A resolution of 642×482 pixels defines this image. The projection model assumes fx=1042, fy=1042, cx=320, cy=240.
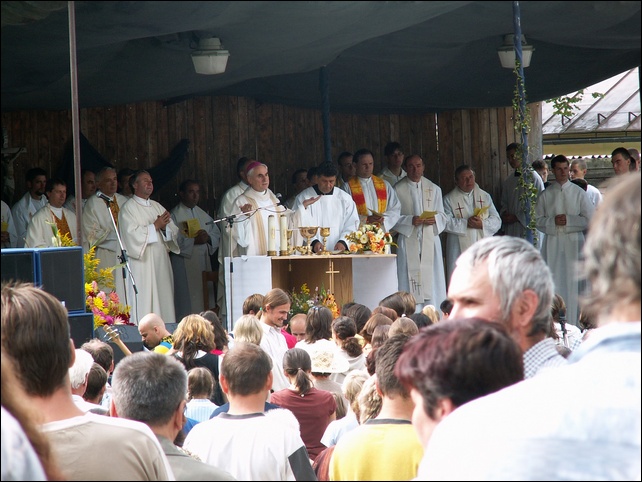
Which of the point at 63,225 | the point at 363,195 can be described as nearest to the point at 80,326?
the point at 63,225

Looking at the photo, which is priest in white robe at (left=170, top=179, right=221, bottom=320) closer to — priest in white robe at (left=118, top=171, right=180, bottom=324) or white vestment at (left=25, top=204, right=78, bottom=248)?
priest in white robe at (left=118, top=171, right=180, bottom=324)

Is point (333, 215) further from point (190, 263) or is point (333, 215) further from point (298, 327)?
point (298, 327)

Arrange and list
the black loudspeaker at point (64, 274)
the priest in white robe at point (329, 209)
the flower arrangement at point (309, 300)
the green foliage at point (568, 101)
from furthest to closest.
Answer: the priest in white robe at point (329, 209)
the green foliage at point (568, 101)
the flower arrangement at point (309, 300)
the black loudspeaker at point (64, 274)

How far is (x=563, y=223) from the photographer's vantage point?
1154 centimetres

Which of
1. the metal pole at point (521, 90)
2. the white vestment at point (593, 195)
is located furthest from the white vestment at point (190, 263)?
the metal pole at point (521, 90)

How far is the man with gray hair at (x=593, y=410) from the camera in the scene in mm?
1669

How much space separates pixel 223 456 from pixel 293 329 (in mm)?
4175

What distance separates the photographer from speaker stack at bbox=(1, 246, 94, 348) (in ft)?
17.1

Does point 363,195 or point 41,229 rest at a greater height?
point 363,195

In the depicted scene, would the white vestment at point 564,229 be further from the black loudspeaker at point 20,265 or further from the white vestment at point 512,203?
the black loudspeaker at point 20,265

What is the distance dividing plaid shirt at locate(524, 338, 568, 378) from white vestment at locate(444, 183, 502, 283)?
9.77 meters

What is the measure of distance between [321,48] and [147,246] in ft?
15.5

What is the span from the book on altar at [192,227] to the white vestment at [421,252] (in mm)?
2355

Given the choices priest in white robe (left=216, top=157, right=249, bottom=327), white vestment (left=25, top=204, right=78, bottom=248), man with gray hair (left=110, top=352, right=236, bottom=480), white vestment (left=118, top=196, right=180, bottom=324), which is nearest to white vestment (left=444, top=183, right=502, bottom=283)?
priest in white robe (left=216, top=157, right=249, bottom=327)
